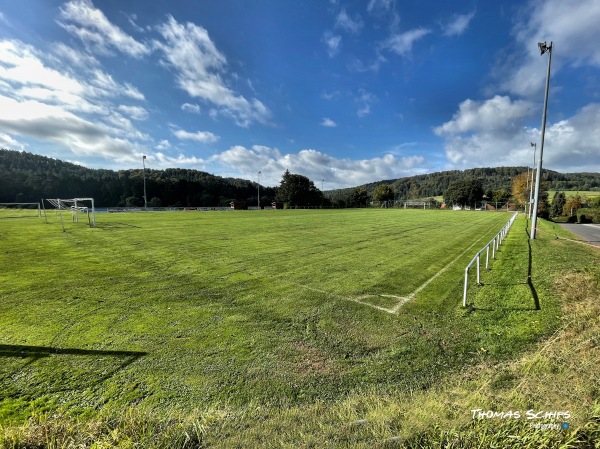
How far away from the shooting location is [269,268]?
34.9 feet

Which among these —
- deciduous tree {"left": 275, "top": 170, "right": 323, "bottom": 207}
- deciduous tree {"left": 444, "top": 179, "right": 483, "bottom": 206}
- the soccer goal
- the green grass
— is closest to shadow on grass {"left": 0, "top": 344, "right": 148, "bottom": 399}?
the green grass

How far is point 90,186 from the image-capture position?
3477 inches

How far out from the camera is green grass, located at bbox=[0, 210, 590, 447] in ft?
11.4

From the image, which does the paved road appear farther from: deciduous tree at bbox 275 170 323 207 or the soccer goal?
deciduous tree at bbox 275 170 323 207

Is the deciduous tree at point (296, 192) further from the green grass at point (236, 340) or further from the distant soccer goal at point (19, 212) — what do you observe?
the green grass at point (236, 340)

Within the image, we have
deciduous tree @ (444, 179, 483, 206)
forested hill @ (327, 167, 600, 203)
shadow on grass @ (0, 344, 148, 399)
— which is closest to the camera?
shadow on grass @ (0, 344, 148, 399)

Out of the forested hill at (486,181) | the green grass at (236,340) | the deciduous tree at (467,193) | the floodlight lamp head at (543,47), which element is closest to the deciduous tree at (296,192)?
the forested hill at (486,181)

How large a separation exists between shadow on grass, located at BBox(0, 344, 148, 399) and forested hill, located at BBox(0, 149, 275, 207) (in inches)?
3600

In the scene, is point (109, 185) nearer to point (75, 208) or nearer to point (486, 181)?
point (75, 208)

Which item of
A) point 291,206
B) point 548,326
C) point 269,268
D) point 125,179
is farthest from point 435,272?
point 125,179

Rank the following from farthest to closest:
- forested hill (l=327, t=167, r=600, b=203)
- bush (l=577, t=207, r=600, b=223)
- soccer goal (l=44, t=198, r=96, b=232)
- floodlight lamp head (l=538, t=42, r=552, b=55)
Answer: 1. forested hill (l=327, t=167, r=600, b=203)
2. bush (l=577, t=207, r=600, b=223)
3. soccer goal (l=44, t=198, r=96, b=232)
4. floodlight lamp head (l=538, t=42, r=552, b=55)

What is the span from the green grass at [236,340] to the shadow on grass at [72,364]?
24mm

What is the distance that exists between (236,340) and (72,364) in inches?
100

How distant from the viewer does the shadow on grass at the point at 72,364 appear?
3.99 metres
